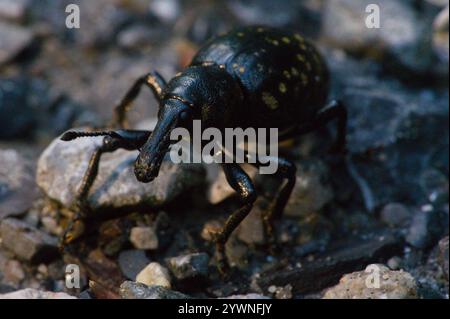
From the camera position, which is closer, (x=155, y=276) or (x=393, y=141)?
(x=155, y=276)

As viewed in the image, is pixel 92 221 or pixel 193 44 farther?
pixel 193 44

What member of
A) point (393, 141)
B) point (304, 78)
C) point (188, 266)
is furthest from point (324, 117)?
point (188, 266)

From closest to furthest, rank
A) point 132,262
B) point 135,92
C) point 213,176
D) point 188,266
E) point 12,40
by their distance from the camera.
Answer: point 188,266 < point 132,262 < point 213,176 < point 135,92 < point 12,40

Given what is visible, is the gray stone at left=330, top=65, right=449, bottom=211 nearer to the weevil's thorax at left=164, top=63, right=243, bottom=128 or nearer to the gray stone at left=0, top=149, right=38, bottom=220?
the weevil's thorax at left=164, top=63, right=243, bottom=128

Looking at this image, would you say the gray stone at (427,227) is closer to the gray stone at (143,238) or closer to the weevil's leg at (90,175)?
the gray stone at (143,238)

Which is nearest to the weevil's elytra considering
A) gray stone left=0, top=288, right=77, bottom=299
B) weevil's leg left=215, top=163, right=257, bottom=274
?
weevil's leg left=215, top=163, right=257, bottom=274

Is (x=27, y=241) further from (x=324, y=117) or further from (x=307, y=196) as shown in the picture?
(x=324, y=117)

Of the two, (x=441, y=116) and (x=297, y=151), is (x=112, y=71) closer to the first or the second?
(x=297, y=151)

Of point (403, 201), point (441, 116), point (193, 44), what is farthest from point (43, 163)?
point (441, 116)
